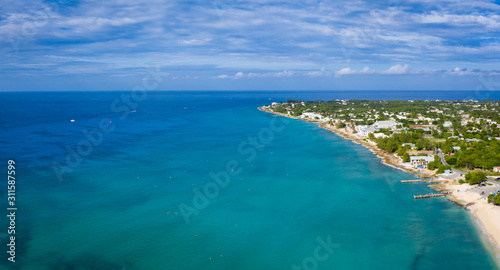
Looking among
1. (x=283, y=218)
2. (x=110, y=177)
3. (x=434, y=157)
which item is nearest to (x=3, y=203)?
(x=110, y=177)

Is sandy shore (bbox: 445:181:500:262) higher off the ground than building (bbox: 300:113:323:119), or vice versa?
building (bbox: 300:113:323:119)

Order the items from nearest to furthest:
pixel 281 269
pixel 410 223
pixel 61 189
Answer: pixel 281 269, pixel 410 223, pixel 61 189

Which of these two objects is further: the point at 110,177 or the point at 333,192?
the point at 110,177

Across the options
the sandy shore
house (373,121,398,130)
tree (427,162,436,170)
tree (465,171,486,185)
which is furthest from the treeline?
the sandy shore

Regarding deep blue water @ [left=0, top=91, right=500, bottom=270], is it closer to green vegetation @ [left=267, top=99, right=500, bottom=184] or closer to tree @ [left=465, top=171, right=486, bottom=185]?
tree @ [left=465, top=171, right=486, bottom=185]

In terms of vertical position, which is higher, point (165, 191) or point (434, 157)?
point (434, 157)

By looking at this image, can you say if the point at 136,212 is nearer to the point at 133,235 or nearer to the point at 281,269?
the point at 133,235

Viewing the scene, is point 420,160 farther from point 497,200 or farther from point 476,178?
point 497,200

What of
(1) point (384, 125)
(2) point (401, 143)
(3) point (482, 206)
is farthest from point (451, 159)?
(1) point (384, 125)
